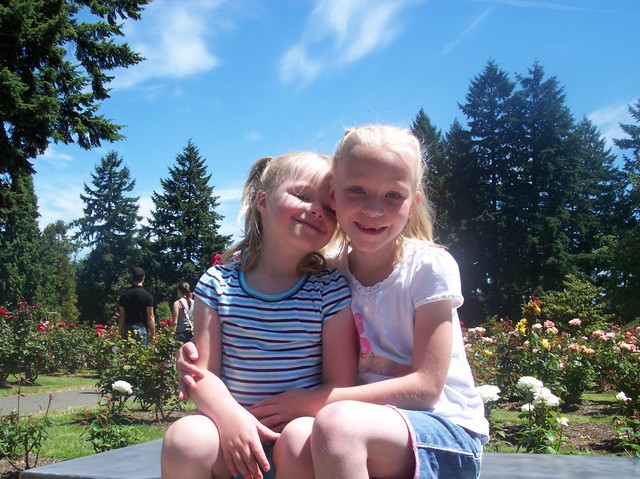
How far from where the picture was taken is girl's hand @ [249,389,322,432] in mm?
1524

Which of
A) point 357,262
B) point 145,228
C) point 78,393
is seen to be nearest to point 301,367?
point 357,262

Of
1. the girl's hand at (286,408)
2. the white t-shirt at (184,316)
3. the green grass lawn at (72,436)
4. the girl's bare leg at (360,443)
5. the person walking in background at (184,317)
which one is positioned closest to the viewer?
the girl's bare leg at (360,443)

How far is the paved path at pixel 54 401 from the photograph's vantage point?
6.69 meters

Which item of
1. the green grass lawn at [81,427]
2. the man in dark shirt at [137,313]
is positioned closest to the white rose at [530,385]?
the green grass lawn at [81,427]

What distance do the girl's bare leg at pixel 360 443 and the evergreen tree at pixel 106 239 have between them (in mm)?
45538

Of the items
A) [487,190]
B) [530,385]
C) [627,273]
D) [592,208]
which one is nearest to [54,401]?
[530,385]

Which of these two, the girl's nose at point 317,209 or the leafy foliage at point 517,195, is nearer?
the girl's nose at point 317,209

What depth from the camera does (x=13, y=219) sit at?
15.0m

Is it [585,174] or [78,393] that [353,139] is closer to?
[78,393]

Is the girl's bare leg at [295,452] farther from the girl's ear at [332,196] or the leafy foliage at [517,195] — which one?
the leafy foliage at [517,195]

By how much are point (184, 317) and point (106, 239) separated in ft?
156

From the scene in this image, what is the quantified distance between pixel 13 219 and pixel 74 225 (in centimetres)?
4152

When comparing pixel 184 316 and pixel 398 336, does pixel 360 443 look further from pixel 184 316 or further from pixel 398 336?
pixel 184 316

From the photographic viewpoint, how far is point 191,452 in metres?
1.37
